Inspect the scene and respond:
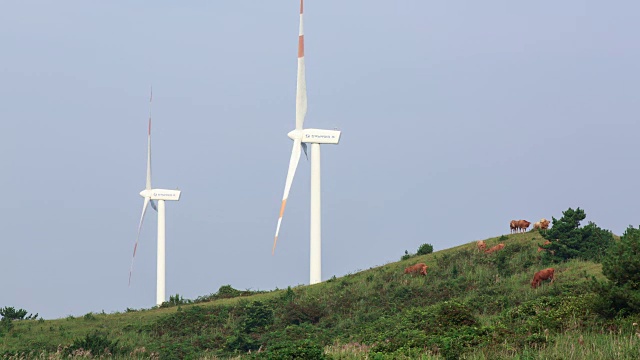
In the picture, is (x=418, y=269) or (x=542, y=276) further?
(x=418, y=269)

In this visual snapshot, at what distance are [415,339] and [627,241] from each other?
32.2 feet

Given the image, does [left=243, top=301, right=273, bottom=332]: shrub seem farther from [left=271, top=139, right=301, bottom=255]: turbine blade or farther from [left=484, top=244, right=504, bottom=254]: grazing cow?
[left=484, top=244, right=504, bottom=254]: grazing cow

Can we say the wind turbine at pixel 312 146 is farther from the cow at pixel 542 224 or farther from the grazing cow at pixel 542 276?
the grazing cow at pixel 542 276

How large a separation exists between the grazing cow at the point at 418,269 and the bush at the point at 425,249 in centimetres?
1074

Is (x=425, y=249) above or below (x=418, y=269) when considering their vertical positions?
above

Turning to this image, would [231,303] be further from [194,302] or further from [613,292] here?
[613,292]

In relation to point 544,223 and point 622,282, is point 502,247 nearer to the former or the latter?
point 544,223

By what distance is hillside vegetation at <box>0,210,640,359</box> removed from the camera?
99.1ft

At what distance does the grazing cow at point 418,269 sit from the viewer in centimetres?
7144

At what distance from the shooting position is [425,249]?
84.4 m

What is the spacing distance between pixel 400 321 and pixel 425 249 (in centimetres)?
3655

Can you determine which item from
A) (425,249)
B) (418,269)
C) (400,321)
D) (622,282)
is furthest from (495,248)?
(622,282)

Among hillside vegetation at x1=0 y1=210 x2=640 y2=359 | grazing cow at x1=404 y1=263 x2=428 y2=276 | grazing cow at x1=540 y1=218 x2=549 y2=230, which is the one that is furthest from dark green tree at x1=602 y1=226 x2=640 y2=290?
grazing cow at x1=540 y1=218 x2=549 y2=230

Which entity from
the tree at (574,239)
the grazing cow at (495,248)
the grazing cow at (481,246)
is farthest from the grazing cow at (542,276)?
the grazing cow at (481,246)
